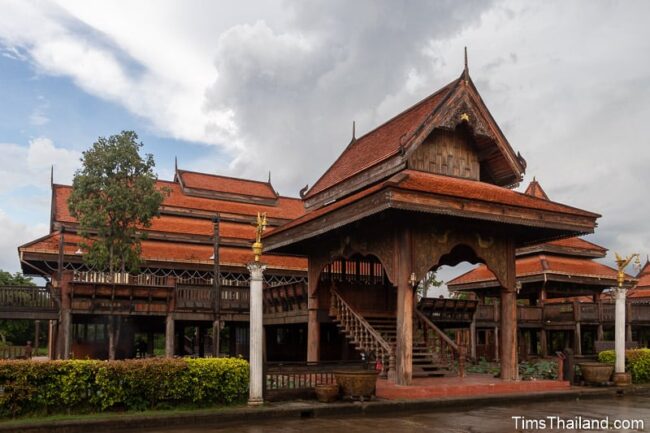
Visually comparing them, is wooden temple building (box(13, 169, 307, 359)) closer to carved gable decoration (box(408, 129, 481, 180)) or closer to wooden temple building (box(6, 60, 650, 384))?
wooden temple building (box(6, 60, 650, 384))

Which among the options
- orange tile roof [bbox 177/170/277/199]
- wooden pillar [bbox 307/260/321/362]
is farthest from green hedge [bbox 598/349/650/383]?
orange tile roof [bbox 177/170/277/199]

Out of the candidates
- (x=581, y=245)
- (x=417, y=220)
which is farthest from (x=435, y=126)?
(x=581, y=245)

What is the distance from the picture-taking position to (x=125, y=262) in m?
27.8

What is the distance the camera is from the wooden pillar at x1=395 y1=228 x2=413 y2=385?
1619cm

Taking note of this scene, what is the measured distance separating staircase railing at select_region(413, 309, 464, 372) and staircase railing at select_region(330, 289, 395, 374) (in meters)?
2.11

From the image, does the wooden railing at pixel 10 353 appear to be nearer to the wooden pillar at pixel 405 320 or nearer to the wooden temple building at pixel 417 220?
the wooden temple building at pixel 417 220

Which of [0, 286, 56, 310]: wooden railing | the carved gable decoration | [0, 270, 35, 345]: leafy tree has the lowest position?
[0, 270, 35, 345]: leafy tree

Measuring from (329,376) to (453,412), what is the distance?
301 centimetres

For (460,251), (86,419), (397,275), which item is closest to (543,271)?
(460,251)

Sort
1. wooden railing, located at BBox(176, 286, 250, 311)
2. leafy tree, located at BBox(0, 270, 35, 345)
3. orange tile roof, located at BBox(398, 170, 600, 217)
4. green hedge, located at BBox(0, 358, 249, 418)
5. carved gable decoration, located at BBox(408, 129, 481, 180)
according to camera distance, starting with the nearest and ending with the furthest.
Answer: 1. green hedge, located at BBox(0, 358, 249, 418)
2. orange tile roof, located at BBox(398, 170, 600, 217)
3. carved gable decoration, located at BBox(408, 129, 481, 180)
4. wooden railing, located at BBox(176, 286, 250, 311)
5. leafy tree, located at BBox(0, 270, 35, 345)

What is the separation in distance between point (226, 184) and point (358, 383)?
1219 inches

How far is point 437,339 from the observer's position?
2153cm

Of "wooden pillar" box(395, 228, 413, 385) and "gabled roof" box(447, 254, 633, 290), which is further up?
"gabled roof" box(447, 254, 633, 290)

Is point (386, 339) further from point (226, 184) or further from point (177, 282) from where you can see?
point (226, 184)
